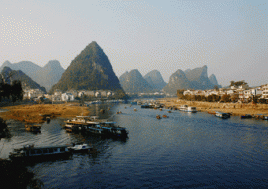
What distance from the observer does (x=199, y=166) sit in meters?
34.6

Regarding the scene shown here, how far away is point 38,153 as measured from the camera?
37.4 meters

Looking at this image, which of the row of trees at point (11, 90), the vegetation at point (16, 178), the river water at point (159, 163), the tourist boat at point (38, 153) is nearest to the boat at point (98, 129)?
the river water at point (159, 163)

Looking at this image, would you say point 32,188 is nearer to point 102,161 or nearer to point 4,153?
point 102,161

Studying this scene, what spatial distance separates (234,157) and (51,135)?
1968 inches

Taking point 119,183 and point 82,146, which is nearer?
point 119,183

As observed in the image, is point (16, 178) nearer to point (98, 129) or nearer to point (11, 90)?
point (11, 90)

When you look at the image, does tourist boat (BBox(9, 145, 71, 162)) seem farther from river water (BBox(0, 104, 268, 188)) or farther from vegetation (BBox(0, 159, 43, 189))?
vegetation (BBox(0, 159, 43, 189))

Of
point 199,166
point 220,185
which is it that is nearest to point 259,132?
point 199,166

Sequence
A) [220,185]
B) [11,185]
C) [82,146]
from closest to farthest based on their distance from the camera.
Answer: [11,185]
[220,185]
[82,146]

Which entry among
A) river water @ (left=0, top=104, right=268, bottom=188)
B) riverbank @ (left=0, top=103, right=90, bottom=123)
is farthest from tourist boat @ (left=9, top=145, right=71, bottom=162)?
riverbank @ (left=0, top=103, right=90, bottom=123)

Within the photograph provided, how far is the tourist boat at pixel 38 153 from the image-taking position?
119 ft

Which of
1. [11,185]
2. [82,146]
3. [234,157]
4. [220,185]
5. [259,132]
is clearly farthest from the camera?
[259,132]

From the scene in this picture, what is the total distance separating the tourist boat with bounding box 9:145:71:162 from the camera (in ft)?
119

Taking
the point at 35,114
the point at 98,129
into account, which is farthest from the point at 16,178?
the point at 35,114
